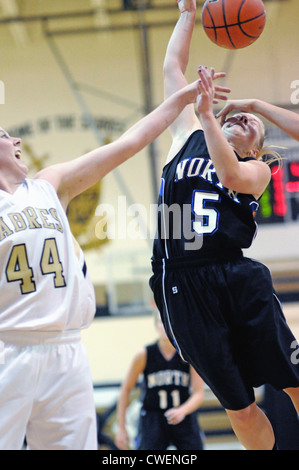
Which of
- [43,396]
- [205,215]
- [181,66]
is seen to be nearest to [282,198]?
[181,66]

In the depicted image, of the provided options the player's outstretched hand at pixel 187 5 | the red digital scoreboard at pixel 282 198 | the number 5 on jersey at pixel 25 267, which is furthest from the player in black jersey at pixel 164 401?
the red digital scoreboard at pixel 282 198

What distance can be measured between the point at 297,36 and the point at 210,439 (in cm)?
658

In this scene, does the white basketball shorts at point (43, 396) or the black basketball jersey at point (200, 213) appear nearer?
the white basketball shorts at point (43, 396)

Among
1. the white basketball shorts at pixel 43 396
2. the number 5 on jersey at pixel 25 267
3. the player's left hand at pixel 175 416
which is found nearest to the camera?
the white basketball shorts at pixel 43 396

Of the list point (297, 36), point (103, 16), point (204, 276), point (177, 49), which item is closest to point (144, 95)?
point (103, 16)

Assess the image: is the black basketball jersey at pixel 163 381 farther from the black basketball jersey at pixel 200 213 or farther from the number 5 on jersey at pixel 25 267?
the number 5 on jersey at pixel 25 267

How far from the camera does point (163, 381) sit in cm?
574

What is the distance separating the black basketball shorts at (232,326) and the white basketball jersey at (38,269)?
493 millimetres

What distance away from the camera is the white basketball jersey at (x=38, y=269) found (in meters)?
2.73

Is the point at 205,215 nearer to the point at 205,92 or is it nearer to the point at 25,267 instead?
the point at 205,92

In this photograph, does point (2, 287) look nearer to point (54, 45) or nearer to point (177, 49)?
point (177, 49)

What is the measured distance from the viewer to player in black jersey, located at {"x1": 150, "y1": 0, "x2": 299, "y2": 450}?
294cm

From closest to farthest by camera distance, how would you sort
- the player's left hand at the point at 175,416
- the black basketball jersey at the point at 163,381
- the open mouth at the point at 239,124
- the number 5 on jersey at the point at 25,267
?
the number 5 on jersey at the point at 25,267
the open mouth at the point at 239,124
the player's left hand at the point at 175,416
the black basketball jersey at the point at 163,381

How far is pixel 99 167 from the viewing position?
3.04 meters
